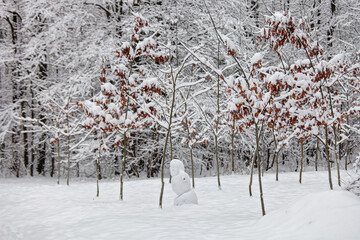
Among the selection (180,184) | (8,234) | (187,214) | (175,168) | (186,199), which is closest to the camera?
(8,234)

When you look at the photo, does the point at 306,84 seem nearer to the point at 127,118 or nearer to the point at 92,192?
the point at 127,118

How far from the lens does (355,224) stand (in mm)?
3066

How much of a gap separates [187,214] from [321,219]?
285 centimetres

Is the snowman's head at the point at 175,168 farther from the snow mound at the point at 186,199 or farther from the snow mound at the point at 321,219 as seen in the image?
the snow mound at the point at 321,219

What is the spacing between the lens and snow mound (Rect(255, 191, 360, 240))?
3.08m

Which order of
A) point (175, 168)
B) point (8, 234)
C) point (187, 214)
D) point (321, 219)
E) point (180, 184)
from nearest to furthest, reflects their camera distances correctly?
point (321, 219) → point (8, 234) → point (187, 214) → point (180, 184) → point (175, 168)

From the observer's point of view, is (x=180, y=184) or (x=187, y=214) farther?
(x=180, y=184)

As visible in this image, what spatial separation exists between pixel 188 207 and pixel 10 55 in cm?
1320

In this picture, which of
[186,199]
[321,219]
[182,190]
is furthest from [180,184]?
[321,219]

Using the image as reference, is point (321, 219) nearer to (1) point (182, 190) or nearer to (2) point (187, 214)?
(2) point (187, 214)

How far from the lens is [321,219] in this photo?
3.35 metres

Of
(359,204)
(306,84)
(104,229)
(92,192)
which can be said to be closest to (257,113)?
(306,84)

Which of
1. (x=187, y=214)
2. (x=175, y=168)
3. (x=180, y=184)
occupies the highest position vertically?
(x=175, y=168)

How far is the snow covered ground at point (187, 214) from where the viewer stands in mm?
3424
